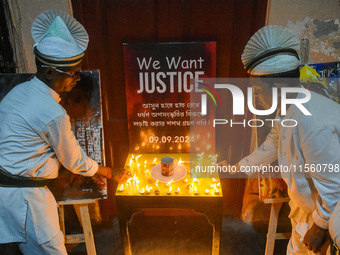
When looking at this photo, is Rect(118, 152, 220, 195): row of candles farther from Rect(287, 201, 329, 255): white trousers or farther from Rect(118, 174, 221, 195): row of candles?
Rect(287, 201, 329, 255): white trousers

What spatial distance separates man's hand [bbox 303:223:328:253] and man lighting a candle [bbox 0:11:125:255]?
2.06 m

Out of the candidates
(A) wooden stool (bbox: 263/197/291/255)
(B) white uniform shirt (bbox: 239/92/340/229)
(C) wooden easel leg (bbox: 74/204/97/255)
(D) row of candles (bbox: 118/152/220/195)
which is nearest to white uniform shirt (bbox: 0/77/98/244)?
(C) wooden easel leg (bbox: 74/204/97/255)

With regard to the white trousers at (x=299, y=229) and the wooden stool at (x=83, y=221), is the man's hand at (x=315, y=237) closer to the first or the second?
the white trousers at (x=299, y=229)

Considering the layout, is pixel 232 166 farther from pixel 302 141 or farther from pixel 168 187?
pixel 302 141

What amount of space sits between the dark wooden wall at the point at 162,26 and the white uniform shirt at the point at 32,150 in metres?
0.95

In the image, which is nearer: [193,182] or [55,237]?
[55,237]

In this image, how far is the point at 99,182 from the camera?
277 centimetres

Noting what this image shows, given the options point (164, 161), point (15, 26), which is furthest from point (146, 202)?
point (15, 26)

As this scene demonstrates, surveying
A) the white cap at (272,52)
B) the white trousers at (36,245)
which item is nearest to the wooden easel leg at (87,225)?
the white trousers at (36,245)

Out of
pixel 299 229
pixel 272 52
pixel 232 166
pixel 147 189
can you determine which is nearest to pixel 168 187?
pixel 147 189

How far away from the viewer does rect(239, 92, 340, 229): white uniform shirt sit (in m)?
1.92

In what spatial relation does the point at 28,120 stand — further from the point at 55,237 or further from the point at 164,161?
the point at 164,161

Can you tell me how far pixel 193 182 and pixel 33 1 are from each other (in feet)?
8.38

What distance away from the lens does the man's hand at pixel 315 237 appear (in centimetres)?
211
